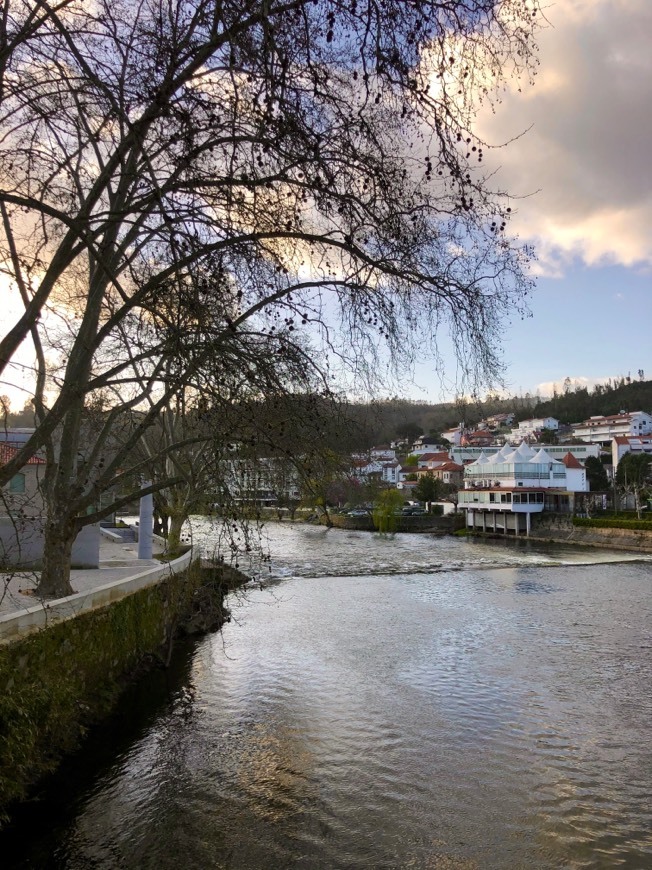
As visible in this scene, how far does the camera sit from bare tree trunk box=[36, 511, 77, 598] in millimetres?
10727

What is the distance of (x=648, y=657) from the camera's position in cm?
1362

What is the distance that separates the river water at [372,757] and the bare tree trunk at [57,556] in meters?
2.09

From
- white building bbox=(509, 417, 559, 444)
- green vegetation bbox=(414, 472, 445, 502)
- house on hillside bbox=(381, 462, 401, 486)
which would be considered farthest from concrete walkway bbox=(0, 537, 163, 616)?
white building bbox=(509, 417, 559, 444)

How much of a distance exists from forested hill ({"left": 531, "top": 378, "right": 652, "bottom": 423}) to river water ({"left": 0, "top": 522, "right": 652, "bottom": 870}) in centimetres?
10071

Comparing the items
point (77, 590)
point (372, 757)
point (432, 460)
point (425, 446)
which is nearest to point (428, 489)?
point (432, 460)

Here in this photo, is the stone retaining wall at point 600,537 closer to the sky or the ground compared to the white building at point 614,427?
closer to the ground

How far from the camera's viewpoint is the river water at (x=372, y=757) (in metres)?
6.22

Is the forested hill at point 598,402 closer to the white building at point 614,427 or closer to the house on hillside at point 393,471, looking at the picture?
the white building at point 614,427

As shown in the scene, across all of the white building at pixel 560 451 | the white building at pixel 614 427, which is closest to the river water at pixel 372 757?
the white building at pixel 560 451

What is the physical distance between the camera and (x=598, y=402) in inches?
4631

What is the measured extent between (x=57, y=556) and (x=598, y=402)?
118392 mm

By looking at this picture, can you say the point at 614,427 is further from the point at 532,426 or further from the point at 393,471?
the point at 393,471

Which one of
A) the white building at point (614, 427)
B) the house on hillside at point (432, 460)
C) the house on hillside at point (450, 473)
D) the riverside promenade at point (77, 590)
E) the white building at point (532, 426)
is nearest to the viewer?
the riverside promenade at point (77, 590)

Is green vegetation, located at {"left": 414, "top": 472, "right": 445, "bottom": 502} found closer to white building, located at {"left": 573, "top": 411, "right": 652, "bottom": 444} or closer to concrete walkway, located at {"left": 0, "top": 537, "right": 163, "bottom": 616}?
white building, located at {"left": 573, "top": 411, "right": 652, "bottom": 444}
